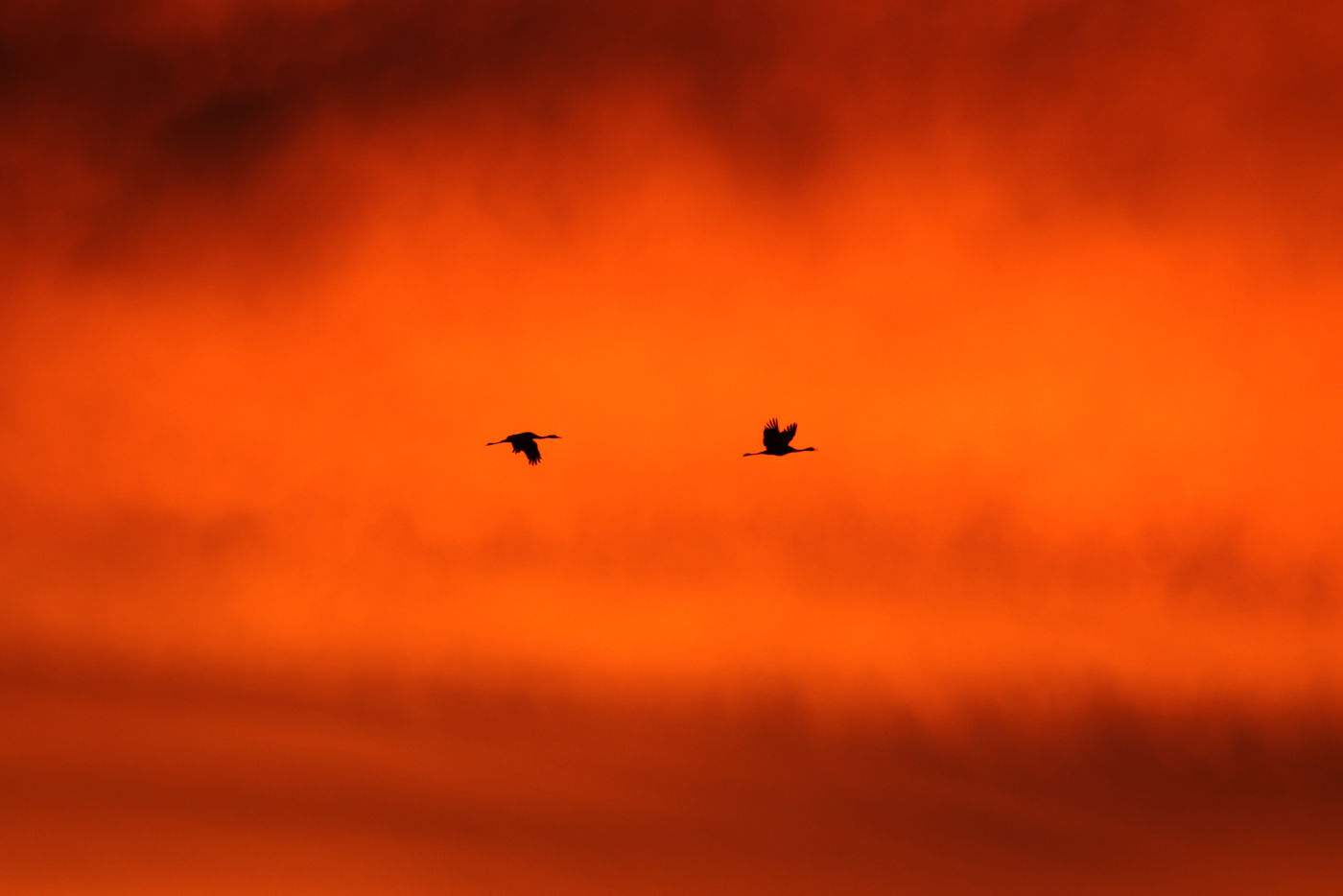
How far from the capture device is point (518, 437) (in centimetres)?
5862

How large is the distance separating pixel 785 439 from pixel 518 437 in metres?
10.8

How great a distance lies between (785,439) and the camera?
193ft
